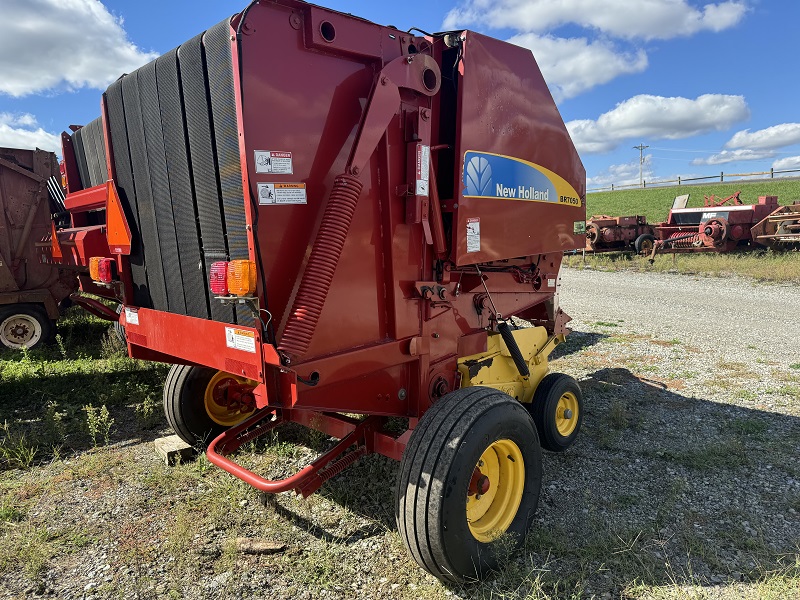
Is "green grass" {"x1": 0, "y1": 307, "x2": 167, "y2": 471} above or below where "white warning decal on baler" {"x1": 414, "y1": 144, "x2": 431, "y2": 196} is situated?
below

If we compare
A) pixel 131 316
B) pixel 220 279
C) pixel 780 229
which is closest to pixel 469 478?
pixel 220 279

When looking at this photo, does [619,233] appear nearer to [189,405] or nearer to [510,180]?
[510,180]

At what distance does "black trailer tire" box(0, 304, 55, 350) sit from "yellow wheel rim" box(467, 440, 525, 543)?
293 inches

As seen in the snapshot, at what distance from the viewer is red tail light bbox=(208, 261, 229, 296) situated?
7.75 ft

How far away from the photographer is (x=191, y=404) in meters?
4.07

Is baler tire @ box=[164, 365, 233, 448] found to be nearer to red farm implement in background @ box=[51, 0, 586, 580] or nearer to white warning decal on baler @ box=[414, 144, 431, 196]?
red farm implement in background @ box=[51, 0, 586, 580]

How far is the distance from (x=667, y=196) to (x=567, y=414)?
4034 cm

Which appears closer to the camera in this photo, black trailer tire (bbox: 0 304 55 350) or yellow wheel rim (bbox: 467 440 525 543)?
yellow wheel rim (bbox: 467 440 525 543)

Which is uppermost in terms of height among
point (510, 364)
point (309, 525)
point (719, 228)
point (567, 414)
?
point (719, 228)

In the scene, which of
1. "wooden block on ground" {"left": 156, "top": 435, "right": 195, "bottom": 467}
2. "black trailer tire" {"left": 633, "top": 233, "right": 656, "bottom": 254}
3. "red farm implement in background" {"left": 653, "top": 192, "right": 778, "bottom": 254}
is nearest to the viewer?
"wooden block on ground" {"left": 156, "top": 435, "right": 195, "bottom": 467}

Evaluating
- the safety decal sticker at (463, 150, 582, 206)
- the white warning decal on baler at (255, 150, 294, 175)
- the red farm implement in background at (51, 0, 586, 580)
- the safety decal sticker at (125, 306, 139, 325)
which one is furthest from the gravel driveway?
the safety decal sticker at (125, 306, 139, 325)

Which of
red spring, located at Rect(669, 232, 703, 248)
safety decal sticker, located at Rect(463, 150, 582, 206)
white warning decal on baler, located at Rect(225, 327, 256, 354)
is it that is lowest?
red spring, located at Rect(669, 232, 703, 248)

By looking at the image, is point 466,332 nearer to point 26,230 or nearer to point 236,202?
point 236,202

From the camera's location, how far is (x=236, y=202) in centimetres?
242
